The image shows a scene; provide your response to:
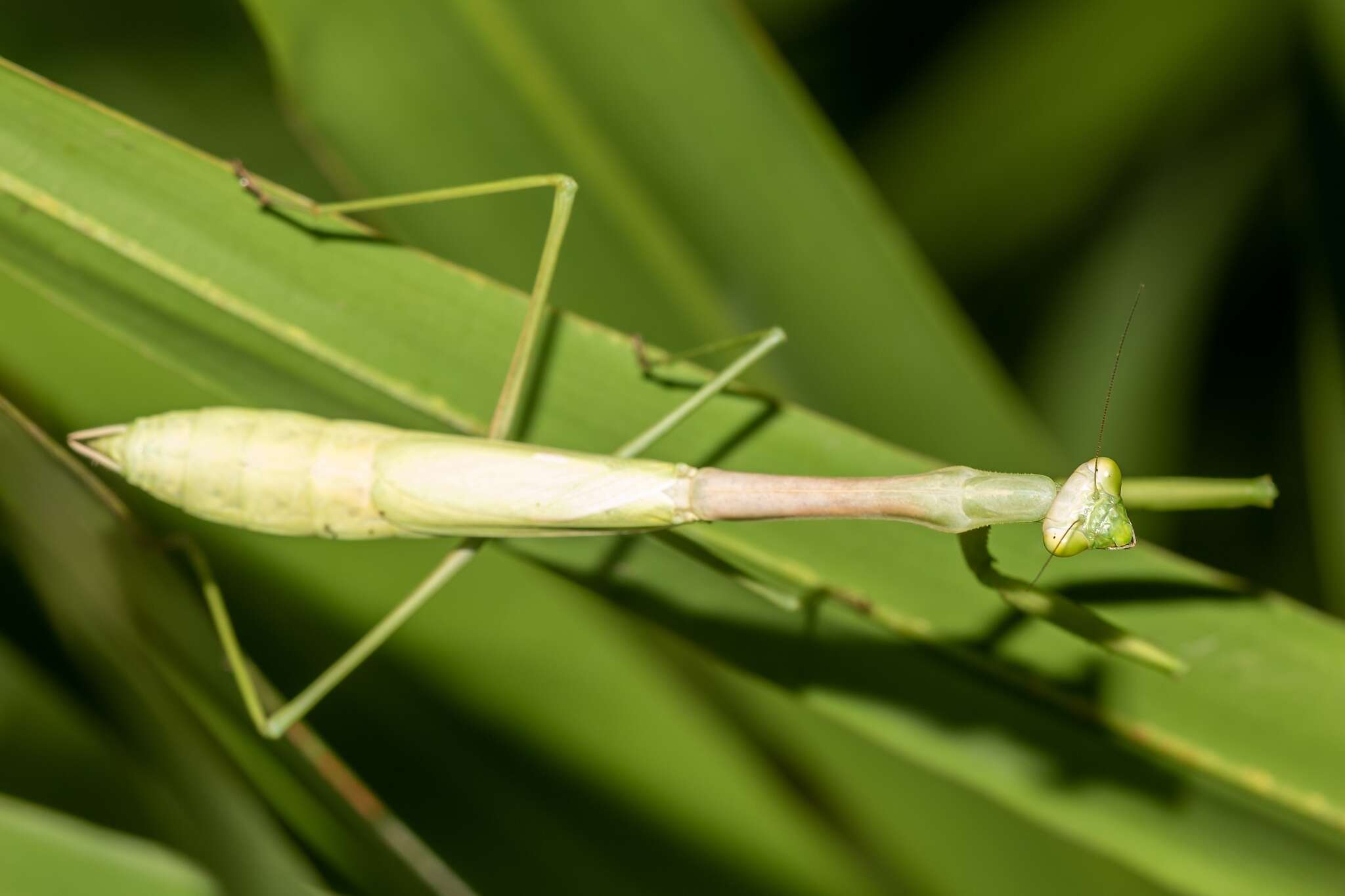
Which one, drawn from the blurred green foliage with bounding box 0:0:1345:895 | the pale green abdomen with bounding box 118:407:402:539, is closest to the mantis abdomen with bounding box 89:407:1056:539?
the pale green abdomen with bounding box 118:407:402:539

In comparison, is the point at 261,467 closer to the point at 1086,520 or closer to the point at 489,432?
the point at 489,432

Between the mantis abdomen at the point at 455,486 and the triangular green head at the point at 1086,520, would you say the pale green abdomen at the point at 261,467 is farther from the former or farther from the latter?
the triangular green head at the point at 1086,520

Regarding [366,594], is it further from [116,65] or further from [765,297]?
[116,65]

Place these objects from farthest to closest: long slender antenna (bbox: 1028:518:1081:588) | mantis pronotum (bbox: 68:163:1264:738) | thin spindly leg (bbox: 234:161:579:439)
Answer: thin spindly leg (bbox: 234:161:579:439) < mantis pronotum (bbox: 68:163:1264:738) < long slender antenna (bbox: 1028:518:1081:588)

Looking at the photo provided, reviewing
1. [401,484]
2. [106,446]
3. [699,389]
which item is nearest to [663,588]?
[699,389]

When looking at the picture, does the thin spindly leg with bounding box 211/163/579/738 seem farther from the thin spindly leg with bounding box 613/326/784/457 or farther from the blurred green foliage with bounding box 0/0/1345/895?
the thin spindly leg with bounding box 613/326/784/457

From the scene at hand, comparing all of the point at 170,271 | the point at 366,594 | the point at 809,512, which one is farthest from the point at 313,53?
the point at 809,512
